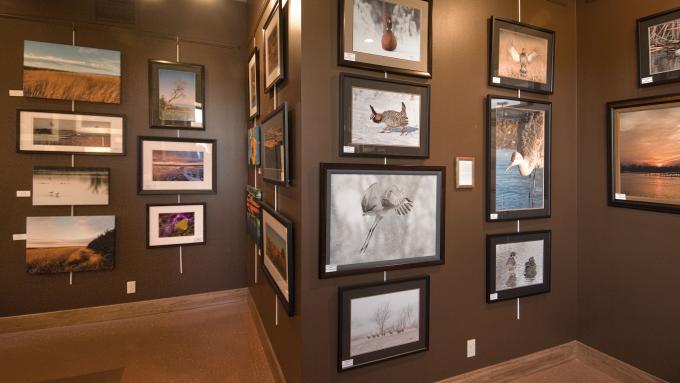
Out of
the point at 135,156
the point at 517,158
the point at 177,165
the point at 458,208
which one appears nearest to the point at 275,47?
the point at 458,208

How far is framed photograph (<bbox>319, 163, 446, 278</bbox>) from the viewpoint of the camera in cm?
186

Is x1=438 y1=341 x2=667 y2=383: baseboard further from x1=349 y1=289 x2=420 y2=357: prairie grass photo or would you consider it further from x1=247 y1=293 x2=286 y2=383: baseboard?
x1=247 y1=293 x2=286 y2=383: baseboard

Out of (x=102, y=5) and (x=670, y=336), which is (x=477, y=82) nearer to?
(x=670, y=336)

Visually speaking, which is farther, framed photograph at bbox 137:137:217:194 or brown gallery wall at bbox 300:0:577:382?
framed photograph at bbox 137:137:217:194

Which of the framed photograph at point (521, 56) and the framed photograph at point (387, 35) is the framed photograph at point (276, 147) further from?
the framed photograph at point (521, 56)

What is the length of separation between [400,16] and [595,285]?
2.53 metres

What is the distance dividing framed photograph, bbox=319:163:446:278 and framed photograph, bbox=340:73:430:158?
0.11 metres

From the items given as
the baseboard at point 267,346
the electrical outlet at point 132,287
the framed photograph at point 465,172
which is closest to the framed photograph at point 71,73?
the electrical outlet at point 132,287

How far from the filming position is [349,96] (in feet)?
6.17

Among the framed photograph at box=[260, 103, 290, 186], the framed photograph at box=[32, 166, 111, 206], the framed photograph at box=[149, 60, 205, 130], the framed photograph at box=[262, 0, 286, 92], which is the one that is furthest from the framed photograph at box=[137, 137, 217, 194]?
the framed photograph at box=[262, 0, 286, 92]

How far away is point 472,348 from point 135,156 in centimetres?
364

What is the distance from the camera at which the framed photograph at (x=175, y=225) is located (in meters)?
3.64

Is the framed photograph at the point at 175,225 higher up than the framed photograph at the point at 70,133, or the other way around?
the framed photograph at the point at 70,133

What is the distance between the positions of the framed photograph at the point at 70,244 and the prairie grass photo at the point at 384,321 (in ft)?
9.58
